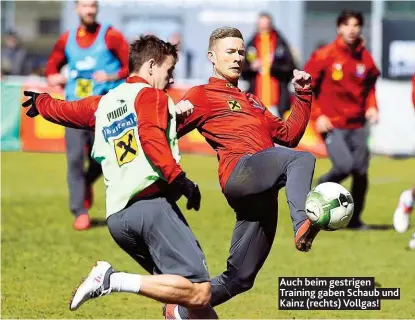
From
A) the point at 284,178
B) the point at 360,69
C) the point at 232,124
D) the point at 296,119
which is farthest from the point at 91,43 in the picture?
the point at 284,178

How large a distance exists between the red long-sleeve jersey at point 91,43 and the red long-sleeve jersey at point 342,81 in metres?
2.13

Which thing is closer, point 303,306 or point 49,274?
point 303,306

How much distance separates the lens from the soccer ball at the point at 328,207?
6672 millimetres

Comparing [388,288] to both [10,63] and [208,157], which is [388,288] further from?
[10,63]

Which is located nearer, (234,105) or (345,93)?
(234,105)

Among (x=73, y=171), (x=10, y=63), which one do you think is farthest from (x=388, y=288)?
(x=10, y=63)

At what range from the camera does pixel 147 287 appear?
22.1ft

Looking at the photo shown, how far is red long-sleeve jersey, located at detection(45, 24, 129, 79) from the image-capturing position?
1255cm

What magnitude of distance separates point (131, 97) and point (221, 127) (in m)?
0.87

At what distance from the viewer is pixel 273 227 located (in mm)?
7508

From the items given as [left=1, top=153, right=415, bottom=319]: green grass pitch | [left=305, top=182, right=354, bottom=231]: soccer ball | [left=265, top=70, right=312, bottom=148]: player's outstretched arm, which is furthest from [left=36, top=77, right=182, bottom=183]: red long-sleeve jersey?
[left=1, top=153, right=415, bottom=319]: green grass pitch

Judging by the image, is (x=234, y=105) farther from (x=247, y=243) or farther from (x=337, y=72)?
(x=337, y=72)

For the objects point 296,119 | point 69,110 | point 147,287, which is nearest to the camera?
point 147,287

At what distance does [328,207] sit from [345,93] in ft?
21.1
